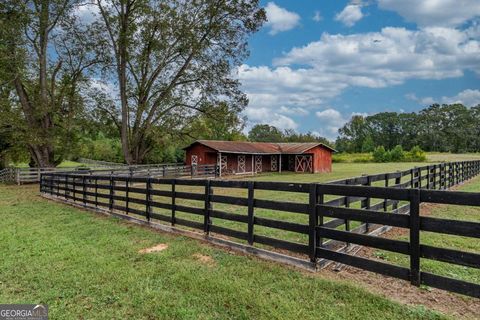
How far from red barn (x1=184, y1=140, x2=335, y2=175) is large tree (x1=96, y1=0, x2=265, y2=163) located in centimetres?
406

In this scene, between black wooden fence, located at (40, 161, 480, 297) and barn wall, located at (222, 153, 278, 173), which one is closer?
black wooden fence, located at (40, 161, 480, 297)

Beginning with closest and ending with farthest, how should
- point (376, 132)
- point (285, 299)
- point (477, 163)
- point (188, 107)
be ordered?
point (285, 299) < point (477, 163) < point (188, 107) < point (376, 132)

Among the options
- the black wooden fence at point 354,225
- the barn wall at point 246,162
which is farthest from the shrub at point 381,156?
the black wooden fence at point 354,225

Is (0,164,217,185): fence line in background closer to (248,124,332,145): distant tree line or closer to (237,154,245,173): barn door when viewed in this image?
(237,154,245,173): barn door

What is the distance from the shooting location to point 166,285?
3.95 meters

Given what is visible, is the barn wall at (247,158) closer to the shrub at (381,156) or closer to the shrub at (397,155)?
the shrub at (381,156)

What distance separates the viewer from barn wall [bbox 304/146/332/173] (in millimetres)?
32722

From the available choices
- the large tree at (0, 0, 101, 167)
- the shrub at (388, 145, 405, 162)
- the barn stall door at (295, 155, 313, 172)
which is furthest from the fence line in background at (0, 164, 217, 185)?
the shrub at (388, 145, 405, 162)

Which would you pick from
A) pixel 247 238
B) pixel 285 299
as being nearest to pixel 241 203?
pixel 247 238

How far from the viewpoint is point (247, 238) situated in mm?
5234

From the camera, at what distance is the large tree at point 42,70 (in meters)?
20.2

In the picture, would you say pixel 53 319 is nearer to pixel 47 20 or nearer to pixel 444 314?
pixel 444 314

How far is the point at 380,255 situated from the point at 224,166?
962 inches

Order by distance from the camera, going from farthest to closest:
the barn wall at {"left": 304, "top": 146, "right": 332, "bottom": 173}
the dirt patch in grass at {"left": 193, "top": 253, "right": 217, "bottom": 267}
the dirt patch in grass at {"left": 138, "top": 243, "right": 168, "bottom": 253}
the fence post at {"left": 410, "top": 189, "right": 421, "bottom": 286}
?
1. the barn wall at {"left": 304, "top": 146, "right": 332, "bottom": 173}
2. the dirt patch in grass at {"left": 138, "top": 243, "right": 168, "bottom": 253}
3. the dirt patch in grass at {"left": 193, "top": 253, "right": 217, "bottom": 267}
4. the fence post at {"left": 410, "top": 189, "right": 421, "bottom": 286}
